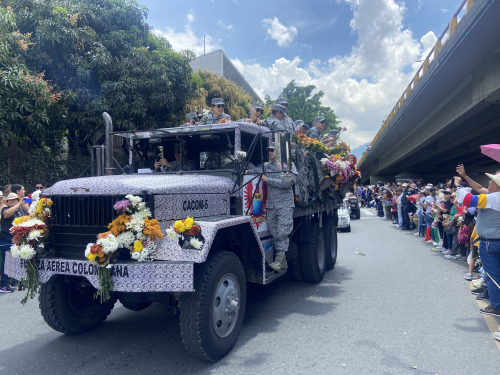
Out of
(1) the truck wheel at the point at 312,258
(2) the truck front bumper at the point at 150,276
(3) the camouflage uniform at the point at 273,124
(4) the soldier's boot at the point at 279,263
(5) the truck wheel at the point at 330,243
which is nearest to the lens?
(2) the truck front bumper at the point at 150,276

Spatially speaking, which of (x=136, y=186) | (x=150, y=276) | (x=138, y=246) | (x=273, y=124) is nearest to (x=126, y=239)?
(x=138, y=246)

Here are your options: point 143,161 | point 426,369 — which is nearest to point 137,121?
point 143,161

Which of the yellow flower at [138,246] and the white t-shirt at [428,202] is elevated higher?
the white t-shirt at [428,202]

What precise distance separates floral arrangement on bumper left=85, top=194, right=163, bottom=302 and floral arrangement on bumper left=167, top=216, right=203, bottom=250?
15cm

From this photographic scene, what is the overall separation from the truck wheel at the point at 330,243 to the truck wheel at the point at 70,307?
448 cm

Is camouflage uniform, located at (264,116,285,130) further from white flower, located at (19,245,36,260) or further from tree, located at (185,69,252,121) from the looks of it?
tree, located at (185,69,252,121)

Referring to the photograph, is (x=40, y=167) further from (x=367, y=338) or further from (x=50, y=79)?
(x=367, y=338)

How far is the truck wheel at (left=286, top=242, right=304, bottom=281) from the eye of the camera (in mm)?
6321

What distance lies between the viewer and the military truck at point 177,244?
3.50m

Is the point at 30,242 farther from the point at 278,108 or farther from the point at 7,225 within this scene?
the point at 278,108

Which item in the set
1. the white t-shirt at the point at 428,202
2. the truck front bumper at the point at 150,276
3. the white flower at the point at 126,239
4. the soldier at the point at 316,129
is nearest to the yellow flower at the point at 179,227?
the truck front bumper at the point at 150,276

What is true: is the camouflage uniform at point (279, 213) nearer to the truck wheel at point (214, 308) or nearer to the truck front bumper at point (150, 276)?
the truck wheel at point (214, 308)

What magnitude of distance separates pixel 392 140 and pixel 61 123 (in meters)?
19.1

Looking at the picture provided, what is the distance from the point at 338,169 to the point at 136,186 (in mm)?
4206
